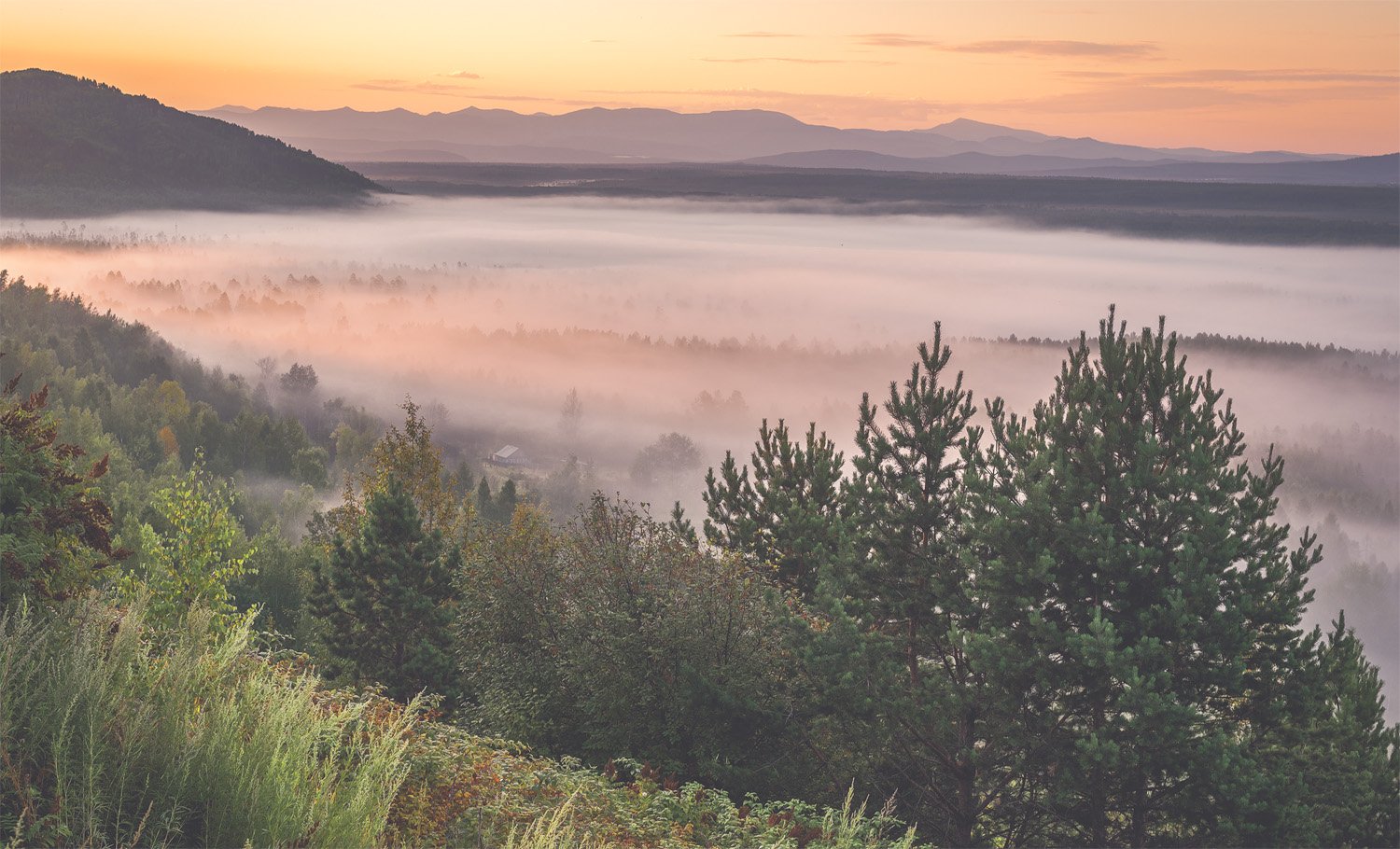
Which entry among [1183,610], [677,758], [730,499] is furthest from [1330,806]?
[730,499]

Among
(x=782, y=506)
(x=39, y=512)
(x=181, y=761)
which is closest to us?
(x=181, y=761)

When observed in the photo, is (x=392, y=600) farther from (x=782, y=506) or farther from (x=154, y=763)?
(x=154, y=763)

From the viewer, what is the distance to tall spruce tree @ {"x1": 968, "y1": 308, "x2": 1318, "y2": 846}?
2194 cm

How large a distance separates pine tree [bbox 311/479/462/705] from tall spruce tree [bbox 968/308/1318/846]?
16.0 metres

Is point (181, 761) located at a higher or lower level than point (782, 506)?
higher

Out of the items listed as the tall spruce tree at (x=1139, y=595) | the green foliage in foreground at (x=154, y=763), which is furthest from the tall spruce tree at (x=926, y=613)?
the green foliage in foreground at (x=154, y=763)

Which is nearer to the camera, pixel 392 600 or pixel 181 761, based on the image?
pixel 181 761

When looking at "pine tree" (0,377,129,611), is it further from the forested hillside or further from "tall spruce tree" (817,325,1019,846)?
"tall spruce tree" (817,325,1019,846)

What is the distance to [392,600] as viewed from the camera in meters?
32.8

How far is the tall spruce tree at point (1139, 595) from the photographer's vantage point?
72.0 feet

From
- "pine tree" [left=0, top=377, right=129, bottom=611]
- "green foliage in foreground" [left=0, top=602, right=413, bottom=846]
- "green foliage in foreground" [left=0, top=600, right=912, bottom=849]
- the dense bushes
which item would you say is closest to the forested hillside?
the dense bushes

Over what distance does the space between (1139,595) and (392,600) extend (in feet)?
67.2

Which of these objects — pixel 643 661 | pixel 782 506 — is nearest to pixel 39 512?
pixel 643 661

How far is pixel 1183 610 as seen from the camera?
2188 cm
